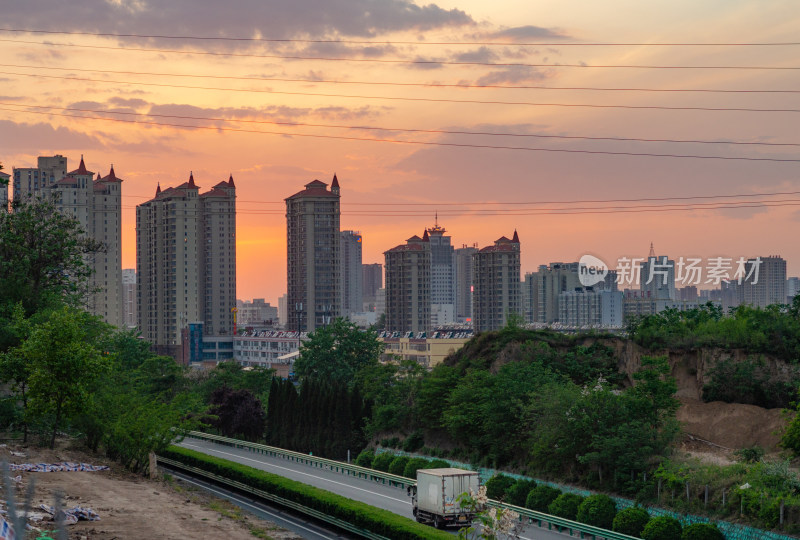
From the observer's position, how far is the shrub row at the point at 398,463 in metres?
45.7

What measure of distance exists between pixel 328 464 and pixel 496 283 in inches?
5537

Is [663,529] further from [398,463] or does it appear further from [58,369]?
[58,369]

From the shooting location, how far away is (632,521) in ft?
100

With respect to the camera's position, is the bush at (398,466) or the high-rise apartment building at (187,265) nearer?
the bush at (398,466)

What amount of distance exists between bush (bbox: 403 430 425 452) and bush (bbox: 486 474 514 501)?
15.7 meters

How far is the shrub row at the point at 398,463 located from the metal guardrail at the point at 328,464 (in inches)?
59.4

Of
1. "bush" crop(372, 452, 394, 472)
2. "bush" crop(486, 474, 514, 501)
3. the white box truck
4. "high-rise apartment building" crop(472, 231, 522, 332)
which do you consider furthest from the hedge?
"high-rise apartment building" crop(472, 231, 522, 332)

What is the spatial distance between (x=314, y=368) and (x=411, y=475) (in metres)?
38.2

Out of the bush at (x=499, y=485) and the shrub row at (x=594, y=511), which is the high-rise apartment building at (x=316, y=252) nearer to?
the bush at (x=499, y=485)

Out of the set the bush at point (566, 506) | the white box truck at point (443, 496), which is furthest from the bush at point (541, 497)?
the white box truck at point (443, 496)

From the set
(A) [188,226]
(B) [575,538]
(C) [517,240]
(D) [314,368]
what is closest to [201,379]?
(D) [314,368]

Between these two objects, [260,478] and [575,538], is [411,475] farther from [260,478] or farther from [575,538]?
[575,538]

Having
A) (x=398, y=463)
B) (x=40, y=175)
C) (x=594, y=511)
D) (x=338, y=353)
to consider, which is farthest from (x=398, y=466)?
(x=40, y=175)

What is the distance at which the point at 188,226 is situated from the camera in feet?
578
